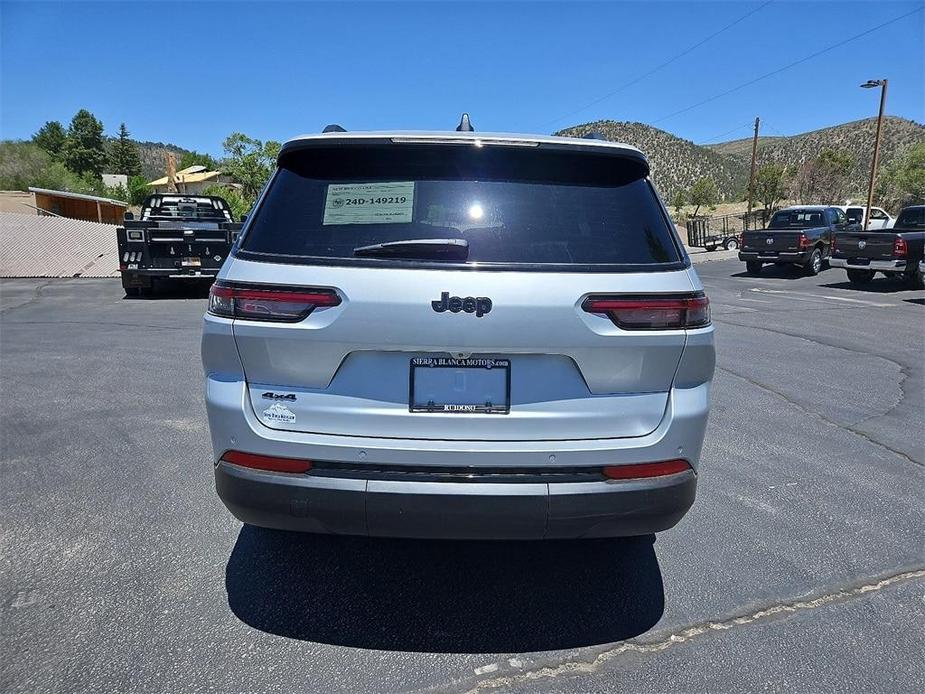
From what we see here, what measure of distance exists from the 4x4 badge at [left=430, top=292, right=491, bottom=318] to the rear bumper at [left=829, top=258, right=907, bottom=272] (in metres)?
16.4

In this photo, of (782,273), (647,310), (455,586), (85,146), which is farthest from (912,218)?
(85,146)

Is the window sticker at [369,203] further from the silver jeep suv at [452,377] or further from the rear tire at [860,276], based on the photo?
the rear tire at [860,276]

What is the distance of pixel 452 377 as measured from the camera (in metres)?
2.23

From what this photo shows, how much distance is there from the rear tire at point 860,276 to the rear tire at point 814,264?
6.20 feet

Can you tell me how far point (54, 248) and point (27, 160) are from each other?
125 feet

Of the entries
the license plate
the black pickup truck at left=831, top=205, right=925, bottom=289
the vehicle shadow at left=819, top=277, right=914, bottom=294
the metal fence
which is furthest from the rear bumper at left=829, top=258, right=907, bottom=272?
the metal fence

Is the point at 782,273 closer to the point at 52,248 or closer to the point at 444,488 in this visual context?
the point at 444,488

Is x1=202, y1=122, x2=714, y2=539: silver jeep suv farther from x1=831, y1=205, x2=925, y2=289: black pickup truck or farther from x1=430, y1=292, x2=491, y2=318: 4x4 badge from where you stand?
x1=831, y1=205, x2=925, y2=289: black pickup truck

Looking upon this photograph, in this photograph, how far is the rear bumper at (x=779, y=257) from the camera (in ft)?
59.1

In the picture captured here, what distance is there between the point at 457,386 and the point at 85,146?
3320 inches

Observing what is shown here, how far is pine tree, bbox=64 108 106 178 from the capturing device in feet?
226

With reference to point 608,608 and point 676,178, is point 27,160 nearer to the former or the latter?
point 608,608

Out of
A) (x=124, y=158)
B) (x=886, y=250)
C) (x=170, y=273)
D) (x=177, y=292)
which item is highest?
(x=124, y=158)

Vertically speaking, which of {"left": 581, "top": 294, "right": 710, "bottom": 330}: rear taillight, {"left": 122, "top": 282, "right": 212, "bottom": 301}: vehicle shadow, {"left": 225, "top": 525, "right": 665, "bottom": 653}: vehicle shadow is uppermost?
{"left": 581, "top": 294, "right": 710, "bottom": 330}: rear taillight
